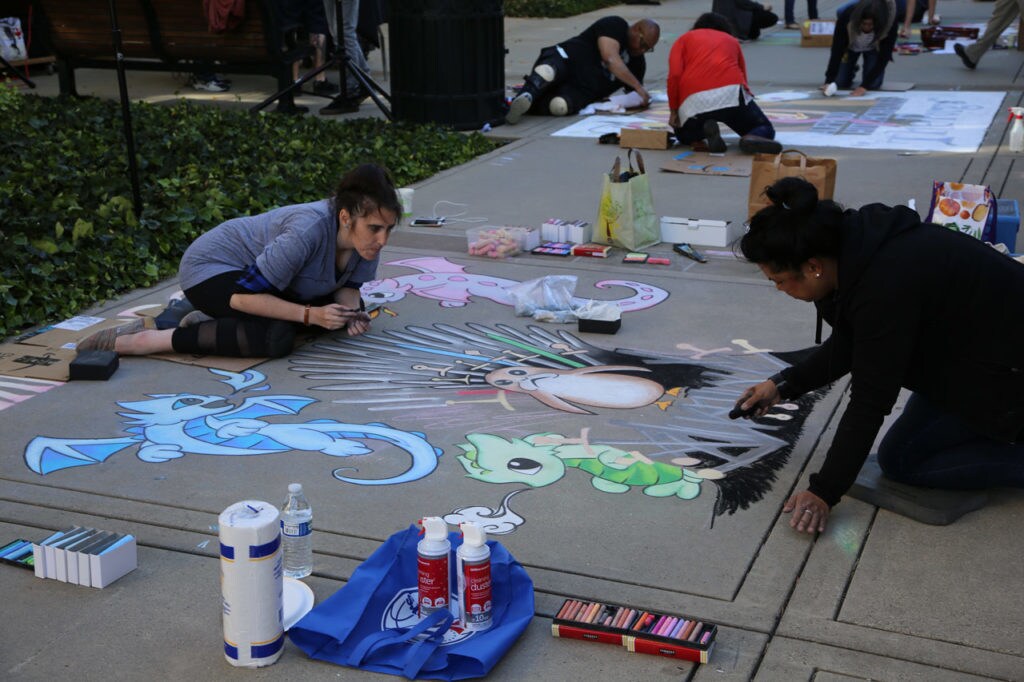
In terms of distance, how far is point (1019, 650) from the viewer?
287cm

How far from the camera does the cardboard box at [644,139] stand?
9344 millimetres

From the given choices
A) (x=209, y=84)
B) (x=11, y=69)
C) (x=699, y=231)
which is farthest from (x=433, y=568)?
(x=11, y=69)

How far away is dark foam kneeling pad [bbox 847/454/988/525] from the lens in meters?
3.53

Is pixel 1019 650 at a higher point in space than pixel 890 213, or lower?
lower

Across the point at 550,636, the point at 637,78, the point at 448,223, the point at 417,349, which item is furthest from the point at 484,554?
the point at 637,78

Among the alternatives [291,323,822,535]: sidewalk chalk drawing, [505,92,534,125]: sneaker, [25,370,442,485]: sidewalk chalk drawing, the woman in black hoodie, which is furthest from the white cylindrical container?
[505,92,534,125]: sneaker

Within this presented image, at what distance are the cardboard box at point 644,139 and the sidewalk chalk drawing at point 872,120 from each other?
58 cm

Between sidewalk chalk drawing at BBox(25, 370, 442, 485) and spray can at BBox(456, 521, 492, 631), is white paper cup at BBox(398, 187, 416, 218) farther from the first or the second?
spray can at BBox(456, 521, 492, 631)

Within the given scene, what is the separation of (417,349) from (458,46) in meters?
5.34

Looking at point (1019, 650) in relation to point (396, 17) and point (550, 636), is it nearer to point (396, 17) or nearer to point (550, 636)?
point (550, 636)

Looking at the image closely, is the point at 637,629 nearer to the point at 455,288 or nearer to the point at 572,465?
the point at 572,465

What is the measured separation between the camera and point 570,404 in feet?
14.7

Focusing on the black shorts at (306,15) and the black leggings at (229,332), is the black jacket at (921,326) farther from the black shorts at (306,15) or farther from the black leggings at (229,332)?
the black shorts at (306,15)

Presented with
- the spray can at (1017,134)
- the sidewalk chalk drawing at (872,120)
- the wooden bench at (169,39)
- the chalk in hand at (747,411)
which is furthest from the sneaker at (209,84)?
the chalk in hand at (747,411)
